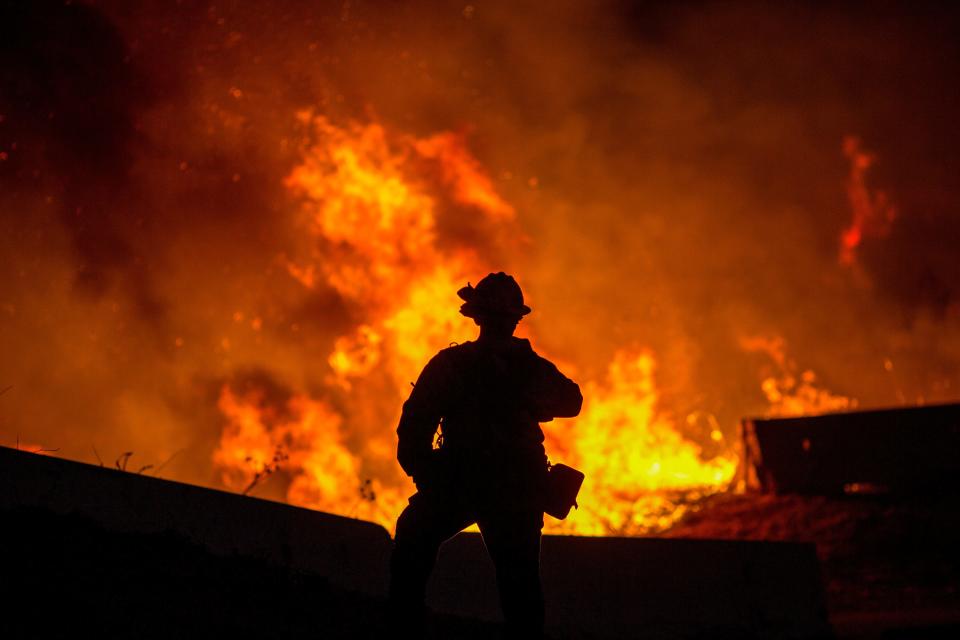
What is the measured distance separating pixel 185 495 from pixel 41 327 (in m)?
17.7

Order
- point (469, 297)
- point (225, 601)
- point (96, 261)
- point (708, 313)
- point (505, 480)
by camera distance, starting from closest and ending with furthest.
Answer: point (505, 480)
point (469, 297)
point (225, 601)
point (96, 261)
point (708, 313)

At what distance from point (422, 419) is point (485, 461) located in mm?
364

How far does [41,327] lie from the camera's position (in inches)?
813

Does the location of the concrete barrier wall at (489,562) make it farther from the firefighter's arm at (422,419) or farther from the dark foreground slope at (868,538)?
the firefighter's arm at (422,419)

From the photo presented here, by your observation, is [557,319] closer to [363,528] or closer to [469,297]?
[363,528]

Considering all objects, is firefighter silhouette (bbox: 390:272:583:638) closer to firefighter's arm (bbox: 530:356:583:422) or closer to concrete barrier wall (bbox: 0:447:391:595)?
firefighter's arm (bbox: 530:356:583:422)

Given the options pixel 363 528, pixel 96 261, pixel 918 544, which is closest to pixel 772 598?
pixel 363 528

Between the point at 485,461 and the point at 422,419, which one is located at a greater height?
the point at 422,419

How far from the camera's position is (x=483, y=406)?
12.1 feet

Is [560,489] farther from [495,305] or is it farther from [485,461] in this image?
[495,305]

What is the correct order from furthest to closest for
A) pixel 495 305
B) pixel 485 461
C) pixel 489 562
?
pixel 489 562
pixel 495 305
pixel 485 461

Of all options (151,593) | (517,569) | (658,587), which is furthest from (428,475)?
(658,587)

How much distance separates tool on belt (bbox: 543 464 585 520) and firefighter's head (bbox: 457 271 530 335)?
0.76 meters

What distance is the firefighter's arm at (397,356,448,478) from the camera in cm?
353
